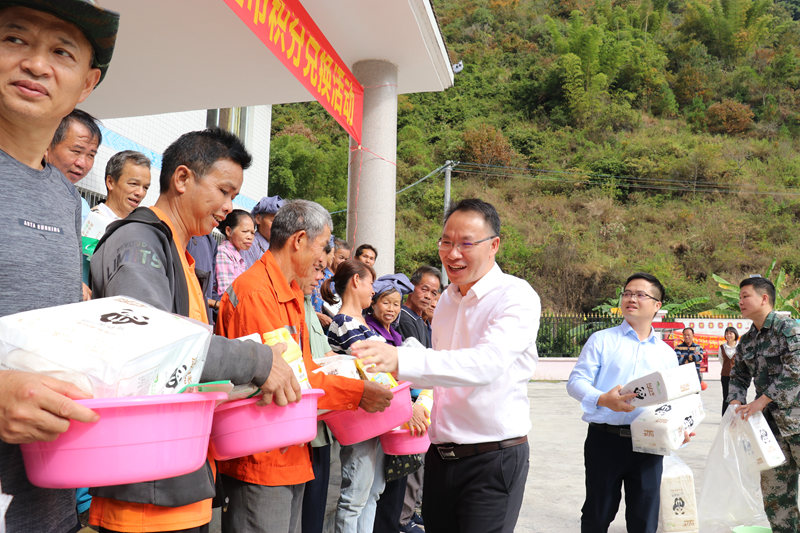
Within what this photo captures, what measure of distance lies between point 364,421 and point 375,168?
4.28 metres

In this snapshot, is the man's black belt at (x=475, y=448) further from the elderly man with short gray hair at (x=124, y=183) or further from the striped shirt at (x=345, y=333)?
the elderly man with short gray hair at (x=124, y=183)

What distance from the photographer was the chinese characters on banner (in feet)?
14.1

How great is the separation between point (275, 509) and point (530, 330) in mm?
1272

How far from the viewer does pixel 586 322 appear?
1966cm

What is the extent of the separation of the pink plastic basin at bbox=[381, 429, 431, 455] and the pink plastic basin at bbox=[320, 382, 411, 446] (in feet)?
2.18

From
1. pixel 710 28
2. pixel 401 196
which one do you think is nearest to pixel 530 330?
pixel 401 196

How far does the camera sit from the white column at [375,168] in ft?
22.2

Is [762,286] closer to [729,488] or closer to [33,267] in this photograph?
[729,488]

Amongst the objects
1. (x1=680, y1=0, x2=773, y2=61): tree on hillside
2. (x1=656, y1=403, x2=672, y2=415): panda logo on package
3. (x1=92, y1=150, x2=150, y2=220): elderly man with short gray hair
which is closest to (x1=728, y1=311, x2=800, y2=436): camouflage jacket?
(x1=656, y1=403, x2=672, y2=415): panda logo on package

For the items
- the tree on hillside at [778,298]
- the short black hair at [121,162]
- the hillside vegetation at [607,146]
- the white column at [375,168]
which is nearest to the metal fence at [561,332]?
the tree on hillside at [778,298]

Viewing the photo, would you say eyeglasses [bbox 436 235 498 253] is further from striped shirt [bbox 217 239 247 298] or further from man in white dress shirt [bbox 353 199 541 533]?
striped shirt [bbox 217 239 247 298]

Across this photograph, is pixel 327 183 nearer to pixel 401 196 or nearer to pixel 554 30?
pixel 401 196

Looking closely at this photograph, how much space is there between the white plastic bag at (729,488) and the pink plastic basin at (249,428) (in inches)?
166

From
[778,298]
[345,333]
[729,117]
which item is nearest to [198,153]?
[345,333]
